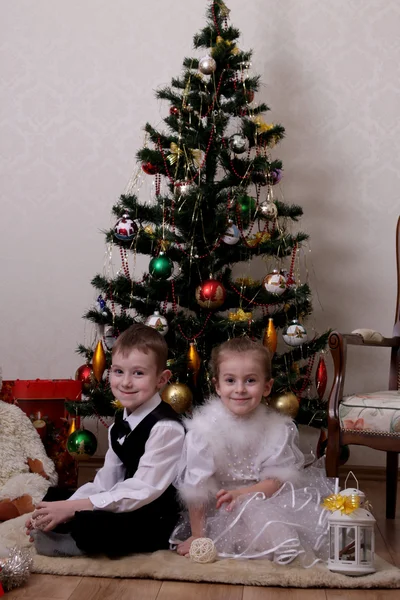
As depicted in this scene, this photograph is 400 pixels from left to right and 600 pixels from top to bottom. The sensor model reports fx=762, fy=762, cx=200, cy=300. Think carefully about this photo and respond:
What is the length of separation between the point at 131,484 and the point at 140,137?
198 cm

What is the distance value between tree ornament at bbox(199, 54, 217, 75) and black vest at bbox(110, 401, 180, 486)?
139cm

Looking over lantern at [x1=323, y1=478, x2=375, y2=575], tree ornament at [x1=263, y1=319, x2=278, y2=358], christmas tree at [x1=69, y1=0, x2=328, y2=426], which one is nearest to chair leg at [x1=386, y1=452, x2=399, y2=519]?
christmas tree at [x1=69, y1=0, x2=328, y2=426]

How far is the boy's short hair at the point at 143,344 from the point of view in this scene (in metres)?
2.26

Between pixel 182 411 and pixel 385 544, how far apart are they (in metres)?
0.85

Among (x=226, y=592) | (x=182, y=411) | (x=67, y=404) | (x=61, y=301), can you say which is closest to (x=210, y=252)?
(x=182, y=411)

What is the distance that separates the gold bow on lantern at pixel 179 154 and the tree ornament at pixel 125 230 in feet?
0.96

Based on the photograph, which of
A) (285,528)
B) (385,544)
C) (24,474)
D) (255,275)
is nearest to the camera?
(285,528)

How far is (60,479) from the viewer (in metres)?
3.10

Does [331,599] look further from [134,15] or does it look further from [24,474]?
[134,15]

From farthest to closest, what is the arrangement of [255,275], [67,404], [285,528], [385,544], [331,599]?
[255,275] < [67,404] < [385,544] < [285,528] < [331,599]

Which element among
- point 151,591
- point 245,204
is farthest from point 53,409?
point 151,591

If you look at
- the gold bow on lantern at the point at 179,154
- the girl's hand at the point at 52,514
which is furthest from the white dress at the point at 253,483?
the gold bow on lantern at the point at 179,154

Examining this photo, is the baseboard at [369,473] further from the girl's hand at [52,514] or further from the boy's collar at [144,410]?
the girl's hand at [52,514]

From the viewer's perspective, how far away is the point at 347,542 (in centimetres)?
196
